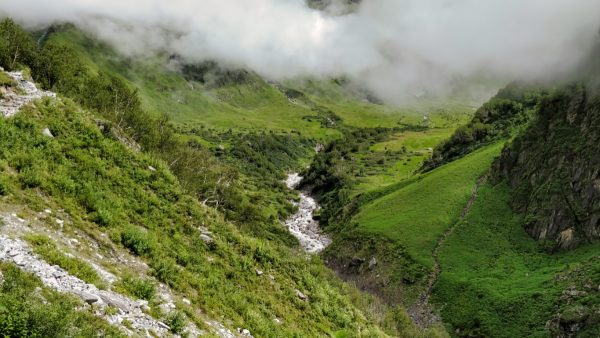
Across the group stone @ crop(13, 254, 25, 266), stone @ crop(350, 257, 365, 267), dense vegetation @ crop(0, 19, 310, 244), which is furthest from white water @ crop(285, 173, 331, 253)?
A: stone @ crop(13, 254, 25, 266)

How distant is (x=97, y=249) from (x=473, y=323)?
8190 cm

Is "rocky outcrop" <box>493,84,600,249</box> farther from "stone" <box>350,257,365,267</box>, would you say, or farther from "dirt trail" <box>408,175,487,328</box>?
"stone" <box>350,257,365,267</box>

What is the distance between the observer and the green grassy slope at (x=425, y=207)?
4710 inches

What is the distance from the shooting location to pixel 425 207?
437 feet

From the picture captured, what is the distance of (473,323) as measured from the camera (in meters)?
85.2

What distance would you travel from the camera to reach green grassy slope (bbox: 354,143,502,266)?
119625mm

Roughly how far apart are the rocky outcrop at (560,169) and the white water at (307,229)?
57425 millimetres

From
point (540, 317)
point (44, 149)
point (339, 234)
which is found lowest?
point (339, 234)

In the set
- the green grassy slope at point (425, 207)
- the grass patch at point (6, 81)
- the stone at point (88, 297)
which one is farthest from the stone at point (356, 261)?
the stone at point (88, 297)

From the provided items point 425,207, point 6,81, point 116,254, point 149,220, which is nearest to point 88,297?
point 116,254

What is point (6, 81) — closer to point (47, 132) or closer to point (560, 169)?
point (47, 132)

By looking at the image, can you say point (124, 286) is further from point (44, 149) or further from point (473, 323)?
point (473, 323)

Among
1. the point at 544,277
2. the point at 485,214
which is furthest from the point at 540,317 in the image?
the point at 485,214

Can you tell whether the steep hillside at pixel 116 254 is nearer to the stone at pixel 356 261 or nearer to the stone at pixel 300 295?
the stone at pixel 300 295
